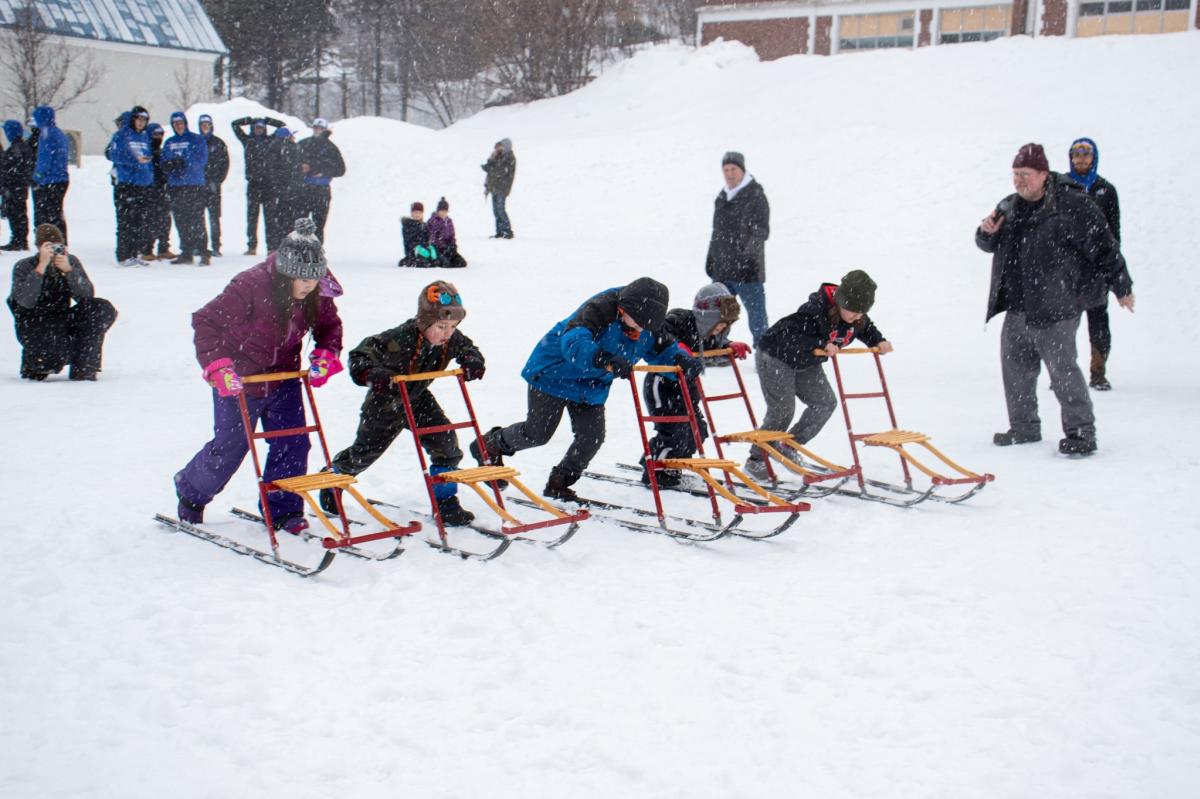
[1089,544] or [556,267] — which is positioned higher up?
[556,267]

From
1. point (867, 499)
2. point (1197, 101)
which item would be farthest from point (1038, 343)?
point (1197, 101)

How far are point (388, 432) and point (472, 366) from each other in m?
0.62

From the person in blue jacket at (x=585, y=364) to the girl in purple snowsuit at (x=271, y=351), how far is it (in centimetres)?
99

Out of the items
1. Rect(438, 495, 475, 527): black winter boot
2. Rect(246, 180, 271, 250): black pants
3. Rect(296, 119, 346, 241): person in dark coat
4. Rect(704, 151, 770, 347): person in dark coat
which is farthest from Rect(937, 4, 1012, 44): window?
Rect(438, 495, 475, 527): black winter boot

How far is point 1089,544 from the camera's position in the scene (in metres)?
5.15

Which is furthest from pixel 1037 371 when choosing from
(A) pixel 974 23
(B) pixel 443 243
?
(A) pixel 974 23

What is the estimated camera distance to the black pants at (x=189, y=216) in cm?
1321

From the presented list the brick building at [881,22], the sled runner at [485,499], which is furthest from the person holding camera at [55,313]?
the brick building at [881,22]

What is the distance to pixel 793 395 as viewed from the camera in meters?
6.47

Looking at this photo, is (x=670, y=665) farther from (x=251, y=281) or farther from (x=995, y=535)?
(x=251, y=281)

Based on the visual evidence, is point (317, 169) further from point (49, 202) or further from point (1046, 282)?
point (1046, 282)

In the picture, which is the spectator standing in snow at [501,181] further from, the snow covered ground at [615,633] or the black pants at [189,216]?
the snow covered ground at [615,633]

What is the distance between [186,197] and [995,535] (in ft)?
35.8

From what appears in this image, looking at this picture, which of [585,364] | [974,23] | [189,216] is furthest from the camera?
[974,23]
